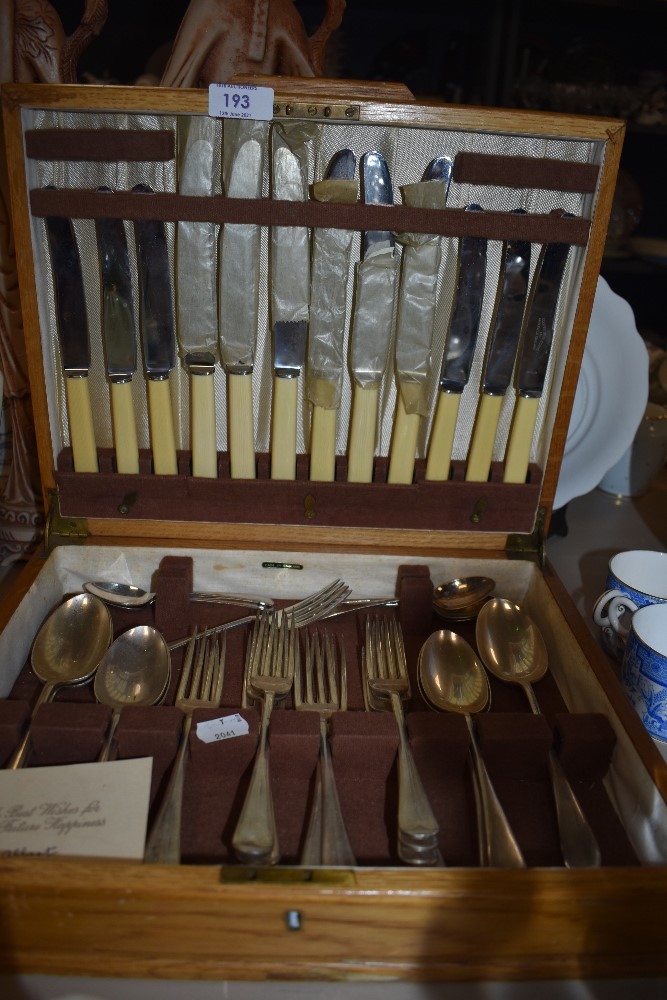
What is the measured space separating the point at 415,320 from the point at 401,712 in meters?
0.44

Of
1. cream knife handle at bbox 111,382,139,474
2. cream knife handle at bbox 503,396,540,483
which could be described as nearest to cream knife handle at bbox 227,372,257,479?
cream knife handle at bbox 111,382,139,474

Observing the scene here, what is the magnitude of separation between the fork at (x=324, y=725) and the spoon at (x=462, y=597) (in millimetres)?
151

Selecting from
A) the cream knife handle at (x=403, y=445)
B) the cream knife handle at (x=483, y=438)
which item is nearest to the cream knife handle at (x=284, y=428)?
the cream knife handle at (x=403, y=445)

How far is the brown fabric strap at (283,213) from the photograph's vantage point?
74 centimetres

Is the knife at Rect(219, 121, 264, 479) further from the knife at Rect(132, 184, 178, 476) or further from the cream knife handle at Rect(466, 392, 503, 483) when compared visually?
the cream knife handle at Rect(466, 392, 503, 483)

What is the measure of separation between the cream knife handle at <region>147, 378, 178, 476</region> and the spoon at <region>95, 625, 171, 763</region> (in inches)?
7.8

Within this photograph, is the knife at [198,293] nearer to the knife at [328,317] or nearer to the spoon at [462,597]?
the knife at [328,317]

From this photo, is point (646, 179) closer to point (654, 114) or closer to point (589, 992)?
point (654, 114)

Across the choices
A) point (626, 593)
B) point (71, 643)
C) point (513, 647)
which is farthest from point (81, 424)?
point (626, 593)

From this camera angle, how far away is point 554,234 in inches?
30.1

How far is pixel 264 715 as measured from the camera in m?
0.71

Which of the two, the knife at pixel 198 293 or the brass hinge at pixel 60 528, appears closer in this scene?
the knife at pixel 198 293

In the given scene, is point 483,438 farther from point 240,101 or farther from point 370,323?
point 240,101

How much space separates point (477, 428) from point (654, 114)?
1.23 metres
